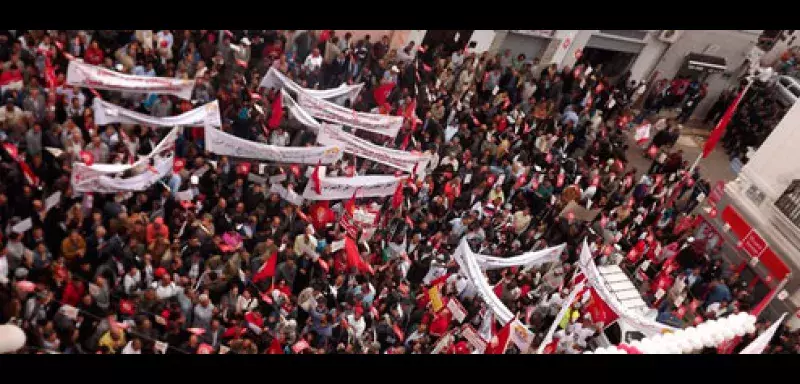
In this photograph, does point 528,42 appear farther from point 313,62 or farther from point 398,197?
point 398,197

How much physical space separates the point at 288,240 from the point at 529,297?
5.31 meters

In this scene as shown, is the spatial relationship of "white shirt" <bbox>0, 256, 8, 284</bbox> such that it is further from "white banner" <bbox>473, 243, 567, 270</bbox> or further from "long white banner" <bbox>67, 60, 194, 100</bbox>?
"white banner" <bbox>473, 243, 567, 270</bbox>

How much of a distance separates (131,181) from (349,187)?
4206 millimetres

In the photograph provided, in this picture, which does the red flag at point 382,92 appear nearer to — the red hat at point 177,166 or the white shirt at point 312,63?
the white shirt at point 312,63

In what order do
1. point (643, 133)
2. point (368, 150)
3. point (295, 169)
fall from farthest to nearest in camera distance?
point (643, 133) → point (368, 150) → point (295, 169)

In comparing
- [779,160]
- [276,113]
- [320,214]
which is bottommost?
[320,214]

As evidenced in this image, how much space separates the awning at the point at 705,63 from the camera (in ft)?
90.3

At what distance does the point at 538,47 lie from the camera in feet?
85.5

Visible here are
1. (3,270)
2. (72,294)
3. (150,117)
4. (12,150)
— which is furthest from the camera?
(150,117)

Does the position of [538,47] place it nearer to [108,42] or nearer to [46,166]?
[108,42]

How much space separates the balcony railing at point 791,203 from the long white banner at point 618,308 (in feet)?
26.1

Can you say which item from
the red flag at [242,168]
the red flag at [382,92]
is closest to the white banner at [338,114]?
the red flag at [242,168]

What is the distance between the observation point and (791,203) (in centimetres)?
1914

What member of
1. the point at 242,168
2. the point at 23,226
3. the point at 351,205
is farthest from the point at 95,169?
the point at 351,205
